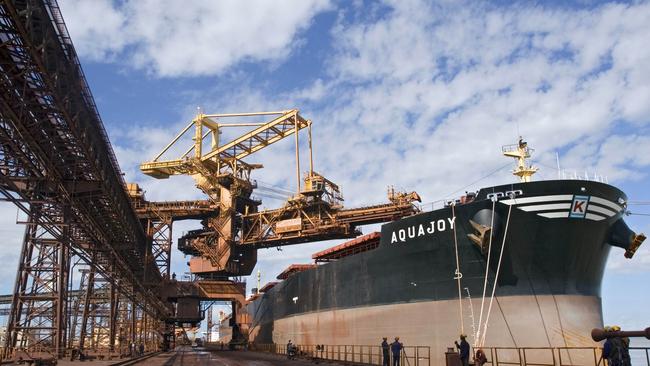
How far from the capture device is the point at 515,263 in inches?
838

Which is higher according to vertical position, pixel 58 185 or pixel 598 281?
pixel 58 185

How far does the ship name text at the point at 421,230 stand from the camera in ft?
74.8

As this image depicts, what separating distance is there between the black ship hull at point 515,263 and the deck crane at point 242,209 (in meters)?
13.2

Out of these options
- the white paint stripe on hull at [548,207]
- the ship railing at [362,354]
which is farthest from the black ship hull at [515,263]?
the ship railing at [362,354]

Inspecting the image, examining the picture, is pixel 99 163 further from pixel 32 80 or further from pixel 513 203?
pixel 513 203

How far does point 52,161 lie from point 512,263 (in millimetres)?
18440

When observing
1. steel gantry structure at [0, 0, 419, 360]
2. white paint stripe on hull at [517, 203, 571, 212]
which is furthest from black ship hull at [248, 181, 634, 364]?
steel gantry structure at [0, 0, 419, 360]

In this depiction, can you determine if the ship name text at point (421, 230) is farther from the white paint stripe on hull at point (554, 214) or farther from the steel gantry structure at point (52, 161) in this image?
the steel gantry structure at point (52, 161)

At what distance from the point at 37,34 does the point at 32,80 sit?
2.19 metres

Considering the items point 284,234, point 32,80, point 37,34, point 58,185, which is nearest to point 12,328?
point 58,185

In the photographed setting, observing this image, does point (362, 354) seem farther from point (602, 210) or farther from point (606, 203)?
point (606, 203)

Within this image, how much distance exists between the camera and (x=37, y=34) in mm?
13062

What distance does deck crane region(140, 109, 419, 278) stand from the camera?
38062 millimetres

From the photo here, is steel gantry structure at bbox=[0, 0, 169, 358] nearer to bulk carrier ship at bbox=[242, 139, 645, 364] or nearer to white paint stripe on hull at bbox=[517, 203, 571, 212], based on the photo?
bulk carrier ship at bbox=[242, 139, 645, 364]
